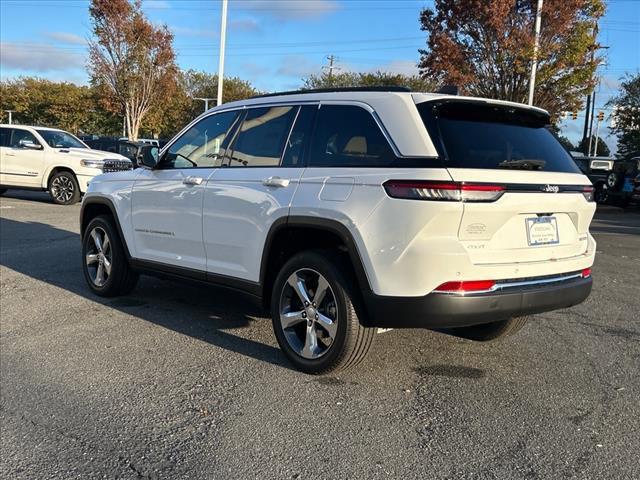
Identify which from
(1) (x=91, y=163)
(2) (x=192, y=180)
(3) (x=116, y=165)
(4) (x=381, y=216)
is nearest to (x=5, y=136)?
(1) (x=91, y=163)

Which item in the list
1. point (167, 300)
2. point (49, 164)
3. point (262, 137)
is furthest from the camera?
point (49, 164)

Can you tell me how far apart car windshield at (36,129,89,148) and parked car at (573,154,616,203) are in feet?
52.4

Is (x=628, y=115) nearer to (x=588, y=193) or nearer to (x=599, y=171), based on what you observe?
(x=599, y=171)

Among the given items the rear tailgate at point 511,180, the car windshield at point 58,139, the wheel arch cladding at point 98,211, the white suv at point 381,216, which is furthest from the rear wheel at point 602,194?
the wheel arch cladding at point 98,211

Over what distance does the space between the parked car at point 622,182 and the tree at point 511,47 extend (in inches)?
126

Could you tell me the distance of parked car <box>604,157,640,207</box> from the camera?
19438 mm

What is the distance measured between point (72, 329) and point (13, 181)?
11.8m

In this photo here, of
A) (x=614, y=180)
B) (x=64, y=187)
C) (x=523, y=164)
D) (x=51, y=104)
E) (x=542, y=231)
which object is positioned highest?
(x=51, y=104)

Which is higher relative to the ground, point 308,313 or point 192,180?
point 192,180

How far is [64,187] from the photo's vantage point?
14.9 metres

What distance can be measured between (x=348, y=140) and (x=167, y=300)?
303cm

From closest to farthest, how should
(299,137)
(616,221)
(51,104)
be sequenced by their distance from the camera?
(299,137)
(616,221)
(51,104)

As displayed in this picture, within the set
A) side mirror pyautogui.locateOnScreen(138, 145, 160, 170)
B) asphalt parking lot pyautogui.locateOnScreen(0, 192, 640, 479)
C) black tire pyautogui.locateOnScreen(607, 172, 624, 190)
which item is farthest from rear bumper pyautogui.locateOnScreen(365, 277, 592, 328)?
black tire pyautogui.locateOnScreen(607, 172, 624, 190)

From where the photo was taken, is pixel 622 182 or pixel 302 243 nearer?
pixel 302 243
